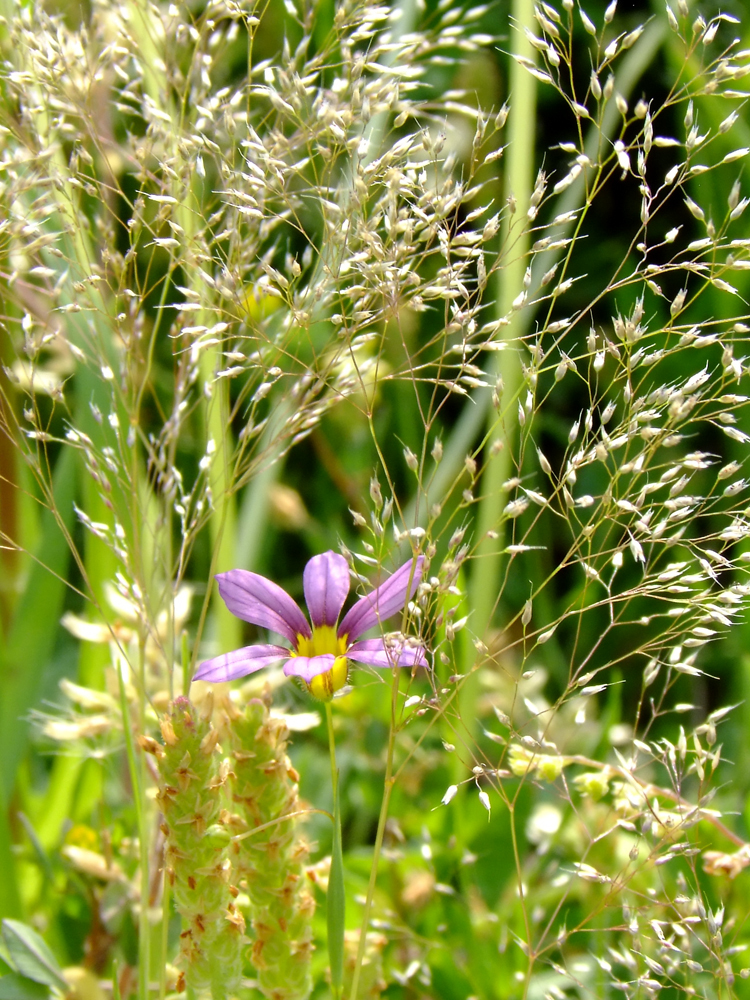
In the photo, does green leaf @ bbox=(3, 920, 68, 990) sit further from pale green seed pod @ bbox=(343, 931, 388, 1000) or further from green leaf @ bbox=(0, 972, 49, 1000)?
pale green seed pod @ bbox=(343, 931, 388, 1000)

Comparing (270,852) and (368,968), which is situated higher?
(270,852)

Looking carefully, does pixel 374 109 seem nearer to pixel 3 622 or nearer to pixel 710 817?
pixel 710 817

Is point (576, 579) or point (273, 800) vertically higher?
point (273, 800)

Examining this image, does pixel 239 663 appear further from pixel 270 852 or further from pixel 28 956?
pixel 28 956

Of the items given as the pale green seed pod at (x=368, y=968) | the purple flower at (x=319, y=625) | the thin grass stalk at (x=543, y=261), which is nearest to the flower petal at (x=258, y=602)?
the purple flower at (x=319, y=625)

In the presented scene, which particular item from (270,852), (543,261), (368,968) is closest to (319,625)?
(270,852)

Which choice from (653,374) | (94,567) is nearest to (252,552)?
(94,567)

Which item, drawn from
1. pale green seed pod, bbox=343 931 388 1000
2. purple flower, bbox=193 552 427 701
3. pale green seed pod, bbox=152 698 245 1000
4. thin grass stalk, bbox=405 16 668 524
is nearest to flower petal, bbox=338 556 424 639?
purple flower, bbox=193 552 427 701
